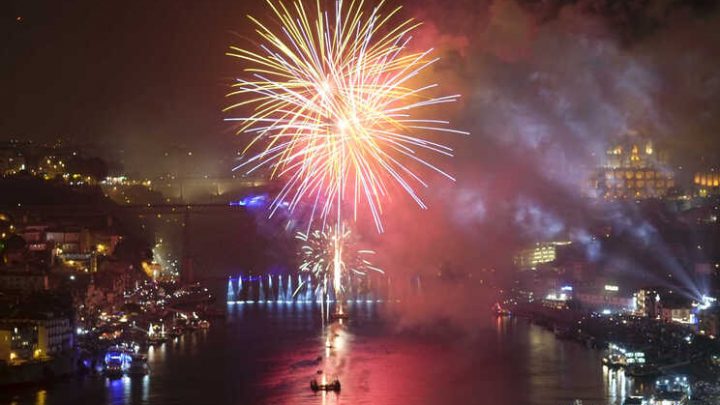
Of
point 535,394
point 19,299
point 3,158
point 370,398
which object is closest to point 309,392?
point 370,398

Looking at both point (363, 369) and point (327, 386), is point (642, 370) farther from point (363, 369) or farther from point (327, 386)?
point (327, 386)

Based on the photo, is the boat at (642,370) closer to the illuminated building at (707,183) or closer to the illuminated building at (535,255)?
the illuminated building at (535,255)

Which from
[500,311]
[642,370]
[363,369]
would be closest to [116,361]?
[363,369]

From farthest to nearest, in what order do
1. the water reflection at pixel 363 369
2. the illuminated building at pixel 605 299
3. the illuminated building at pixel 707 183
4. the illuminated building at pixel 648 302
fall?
the illuminated building at pixel 707 183
the illuminated building at pixel 605 299
the illuminated building at pixel 648 302
the water reflection at pixel 363 369

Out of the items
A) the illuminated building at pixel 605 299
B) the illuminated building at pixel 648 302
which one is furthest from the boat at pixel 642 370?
the illuminated building at pixel 605 299

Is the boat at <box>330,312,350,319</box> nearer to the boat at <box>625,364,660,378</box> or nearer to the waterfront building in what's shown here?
the waterfront building

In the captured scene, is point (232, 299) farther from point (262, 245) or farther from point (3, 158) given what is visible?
point (262, 245)
